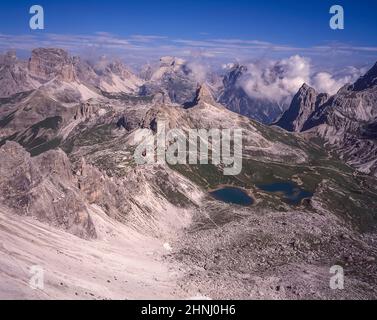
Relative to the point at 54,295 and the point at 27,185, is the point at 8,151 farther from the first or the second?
the point at 54,295

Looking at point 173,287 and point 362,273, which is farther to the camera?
point 362,273

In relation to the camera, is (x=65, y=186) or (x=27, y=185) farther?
(x=65, y=186)

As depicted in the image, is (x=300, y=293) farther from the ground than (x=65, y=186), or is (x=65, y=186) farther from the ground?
(x=65, y=186)

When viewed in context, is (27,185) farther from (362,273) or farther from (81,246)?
(362,273)

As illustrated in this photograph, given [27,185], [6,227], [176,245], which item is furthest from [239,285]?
[27,185]

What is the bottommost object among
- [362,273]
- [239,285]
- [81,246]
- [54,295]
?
[362,273]

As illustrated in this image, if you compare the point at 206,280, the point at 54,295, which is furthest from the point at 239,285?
the point at 54,295
